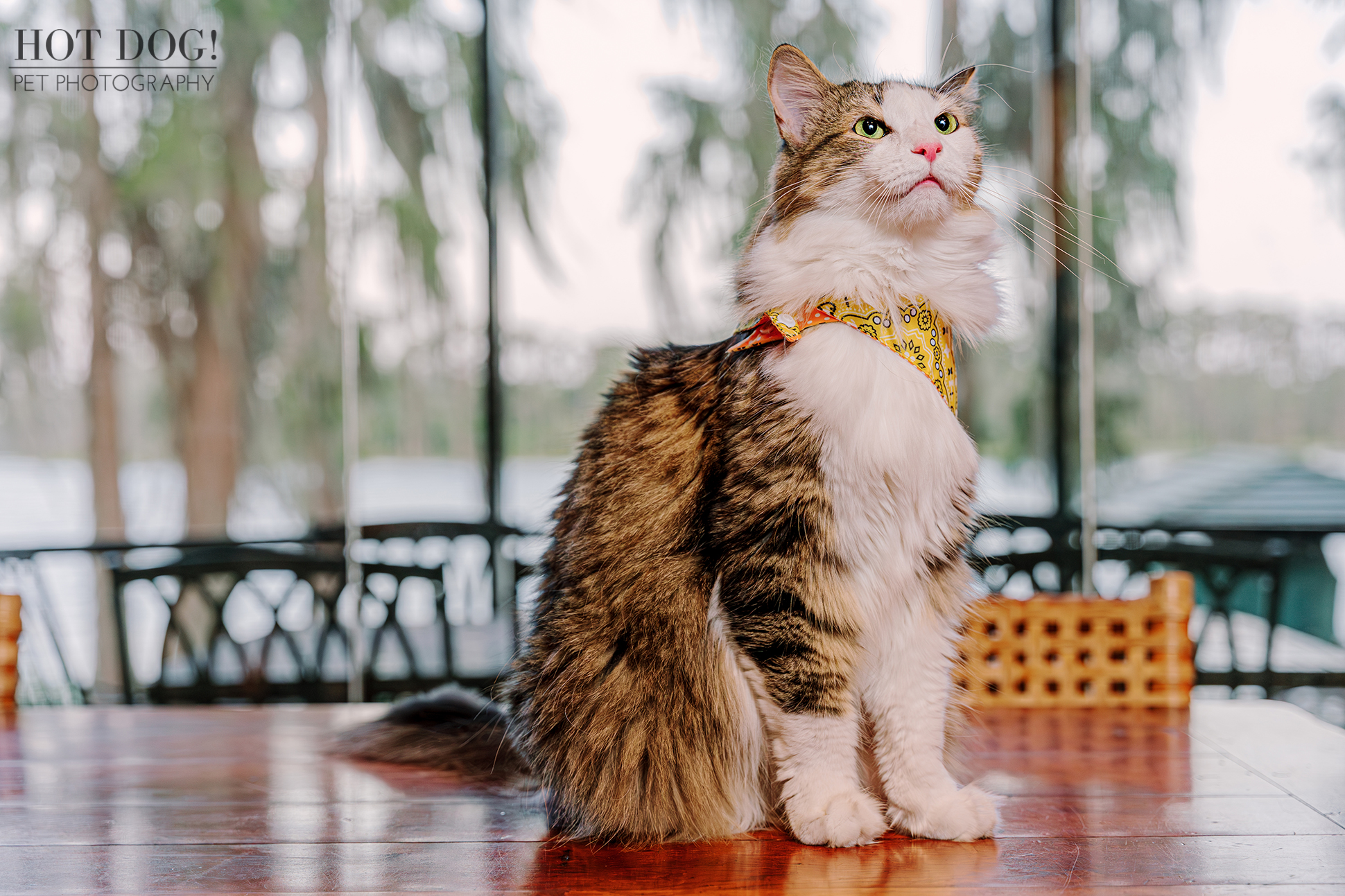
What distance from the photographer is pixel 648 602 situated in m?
1.00

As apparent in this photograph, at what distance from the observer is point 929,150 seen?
978 mm

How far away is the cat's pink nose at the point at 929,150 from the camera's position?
98 centimetres

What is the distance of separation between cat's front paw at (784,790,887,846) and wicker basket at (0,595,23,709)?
137cm

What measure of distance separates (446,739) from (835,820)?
55cm

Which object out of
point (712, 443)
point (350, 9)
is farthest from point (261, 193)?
point (712, 443)

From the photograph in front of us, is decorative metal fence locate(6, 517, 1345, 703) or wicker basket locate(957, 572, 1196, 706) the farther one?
decorative metal fence locate(6, 517, 1345, 703)

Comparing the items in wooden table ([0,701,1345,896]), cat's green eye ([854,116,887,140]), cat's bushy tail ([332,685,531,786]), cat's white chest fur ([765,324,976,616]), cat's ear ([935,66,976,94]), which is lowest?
wooden table ([0,701,1345,896])

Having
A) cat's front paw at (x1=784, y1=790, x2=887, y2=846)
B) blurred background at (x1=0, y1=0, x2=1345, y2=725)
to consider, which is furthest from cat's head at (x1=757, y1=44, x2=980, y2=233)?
blurred background at (x1=0, y1=0, x2=1345, y2=725)

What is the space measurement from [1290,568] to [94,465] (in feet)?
11.1

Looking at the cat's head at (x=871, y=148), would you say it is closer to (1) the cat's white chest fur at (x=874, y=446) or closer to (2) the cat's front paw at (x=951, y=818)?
(1) the cat's white chest fur at (x=874, y=446)

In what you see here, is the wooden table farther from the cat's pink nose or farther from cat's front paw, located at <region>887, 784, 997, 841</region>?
the cat's pink nose

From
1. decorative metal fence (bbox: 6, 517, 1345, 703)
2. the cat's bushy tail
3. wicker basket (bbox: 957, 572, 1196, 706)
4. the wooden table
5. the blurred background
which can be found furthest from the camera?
decorative metal fence (bbox: 6, 517, 1345, 703)

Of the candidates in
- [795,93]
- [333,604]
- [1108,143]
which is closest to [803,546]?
[795,93]

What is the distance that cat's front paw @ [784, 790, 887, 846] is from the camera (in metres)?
0.94
